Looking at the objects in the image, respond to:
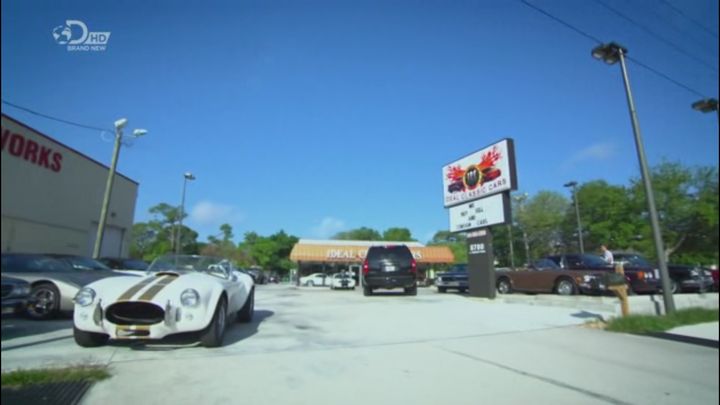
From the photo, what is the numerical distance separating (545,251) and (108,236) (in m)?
37.3

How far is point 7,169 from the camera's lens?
0.86 m

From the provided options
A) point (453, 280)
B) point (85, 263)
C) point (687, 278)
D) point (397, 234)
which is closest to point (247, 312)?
point (85, 263)

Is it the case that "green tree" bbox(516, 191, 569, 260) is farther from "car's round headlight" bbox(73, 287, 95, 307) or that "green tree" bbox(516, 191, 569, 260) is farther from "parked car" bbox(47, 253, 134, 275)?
"parked car" bbox(47, 253, 134, 275)

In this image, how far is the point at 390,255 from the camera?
1226 centimetres

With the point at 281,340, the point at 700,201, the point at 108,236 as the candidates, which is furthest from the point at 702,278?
the point at 108,236

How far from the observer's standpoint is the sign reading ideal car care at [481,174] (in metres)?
12.5

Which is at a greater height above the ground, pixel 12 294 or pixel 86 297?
pixel 12 294

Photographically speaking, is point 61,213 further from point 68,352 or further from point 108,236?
point 68,352

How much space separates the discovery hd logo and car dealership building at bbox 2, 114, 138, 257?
1.42ft

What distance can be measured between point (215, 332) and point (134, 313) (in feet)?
2.78

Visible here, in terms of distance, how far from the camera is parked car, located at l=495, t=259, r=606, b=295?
9.88m

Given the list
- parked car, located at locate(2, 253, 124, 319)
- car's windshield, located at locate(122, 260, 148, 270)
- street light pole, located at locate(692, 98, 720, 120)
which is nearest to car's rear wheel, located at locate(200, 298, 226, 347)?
car's windshield, located at locate(122, 260, 148, 270)

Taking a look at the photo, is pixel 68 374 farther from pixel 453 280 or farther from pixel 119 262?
pixel 453 280

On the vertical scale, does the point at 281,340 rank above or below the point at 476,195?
below
